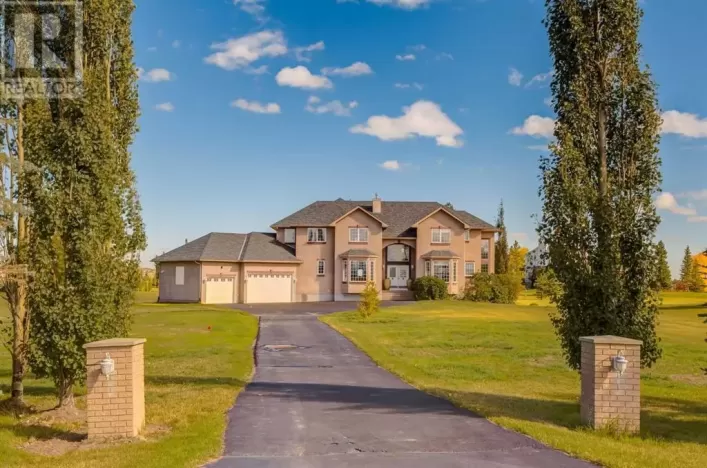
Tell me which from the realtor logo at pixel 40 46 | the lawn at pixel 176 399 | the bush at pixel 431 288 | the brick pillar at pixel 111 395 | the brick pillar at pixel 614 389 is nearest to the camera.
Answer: the lawn at pixel 176 399

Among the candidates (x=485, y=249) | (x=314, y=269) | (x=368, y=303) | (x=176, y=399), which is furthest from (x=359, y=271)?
(x=176, y=399)

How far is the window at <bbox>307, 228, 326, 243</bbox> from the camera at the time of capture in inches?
2215

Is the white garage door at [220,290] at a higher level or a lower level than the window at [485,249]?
lower

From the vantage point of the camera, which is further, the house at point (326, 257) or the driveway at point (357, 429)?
the house at point (326, 257)

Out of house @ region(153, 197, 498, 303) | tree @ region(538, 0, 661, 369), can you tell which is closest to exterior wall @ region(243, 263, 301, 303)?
house @ region(153, 197, 498, 303)

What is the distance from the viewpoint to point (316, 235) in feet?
185

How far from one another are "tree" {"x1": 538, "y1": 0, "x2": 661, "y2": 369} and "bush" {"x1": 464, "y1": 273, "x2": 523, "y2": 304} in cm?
4110

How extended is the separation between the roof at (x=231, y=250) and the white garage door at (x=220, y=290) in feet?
5.87

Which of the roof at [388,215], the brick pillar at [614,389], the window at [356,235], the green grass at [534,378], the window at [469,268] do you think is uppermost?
the roof at [388,215]

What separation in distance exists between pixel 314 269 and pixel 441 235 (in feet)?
40.1

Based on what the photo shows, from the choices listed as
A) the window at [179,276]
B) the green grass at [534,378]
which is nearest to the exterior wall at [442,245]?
the green grass at [534,378]

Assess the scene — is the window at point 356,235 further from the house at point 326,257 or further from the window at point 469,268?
the window at point 469,268

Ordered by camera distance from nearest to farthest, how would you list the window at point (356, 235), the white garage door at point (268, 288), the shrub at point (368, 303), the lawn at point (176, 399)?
the lawn at point (176, 399)
the shrub at point (368, 303)
the white garage door at point (268, 288)
the window at point (356, 235)

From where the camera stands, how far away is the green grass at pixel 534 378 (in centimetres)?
1048
